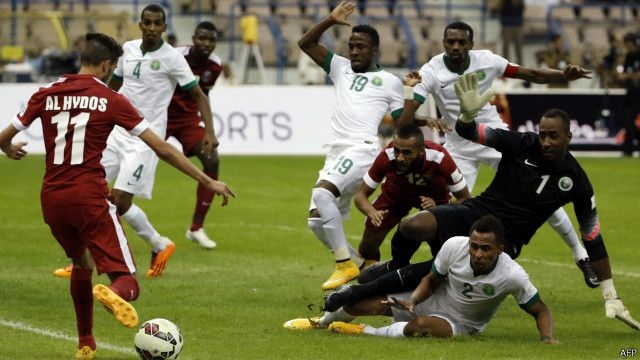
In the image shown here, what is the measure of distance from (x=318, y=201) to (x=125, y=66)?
294 cm

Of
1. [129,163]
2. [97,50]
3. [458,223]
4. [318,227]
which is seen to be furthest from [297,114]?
[97,50]

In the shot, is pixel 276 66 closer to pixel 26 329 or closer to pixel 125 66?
pixel 125 66

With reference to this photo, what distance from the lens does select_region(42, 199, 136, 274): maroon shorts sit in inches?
358

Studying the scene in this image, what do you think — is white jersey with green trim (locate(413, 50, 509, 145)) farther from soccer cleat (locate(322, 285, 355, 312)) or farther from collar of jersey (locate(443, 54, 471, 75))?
soccer cleat (locate(322, 285, 355, 312))

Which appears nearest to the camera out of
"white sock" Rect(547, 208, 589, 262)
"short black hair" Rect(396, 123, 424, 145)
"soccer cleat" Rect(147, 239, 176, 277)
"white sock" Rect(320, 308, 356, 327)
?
"white sock" Rect(320, 308, 356, 327)

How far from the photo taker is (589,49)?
3512 cm

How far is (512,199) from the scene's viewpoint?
419 inches

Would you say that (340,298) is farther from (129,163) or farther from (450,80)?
(129,163)

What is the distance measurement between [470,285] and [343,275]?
256 cm

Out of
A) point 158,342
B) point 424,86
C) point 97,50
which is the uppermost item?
point 97,50

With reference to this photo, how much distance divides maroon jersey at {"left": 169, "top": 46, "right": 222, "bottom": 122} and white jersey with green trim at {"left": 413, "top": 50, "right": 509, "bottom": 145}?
3498 millimetres

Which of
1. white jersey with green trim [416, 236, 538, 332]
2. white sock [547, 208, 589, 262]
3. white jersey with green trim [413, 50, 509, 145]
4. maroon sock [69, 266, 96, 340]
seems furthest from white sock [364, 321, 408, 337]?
white jersey with green trim [413, 50, 509, 145]

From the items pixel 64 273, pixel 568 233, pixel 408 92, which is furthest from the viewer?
pixel 64 273

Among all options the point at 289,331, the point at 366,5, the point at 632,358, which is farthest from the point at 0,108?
the point at 632,358
